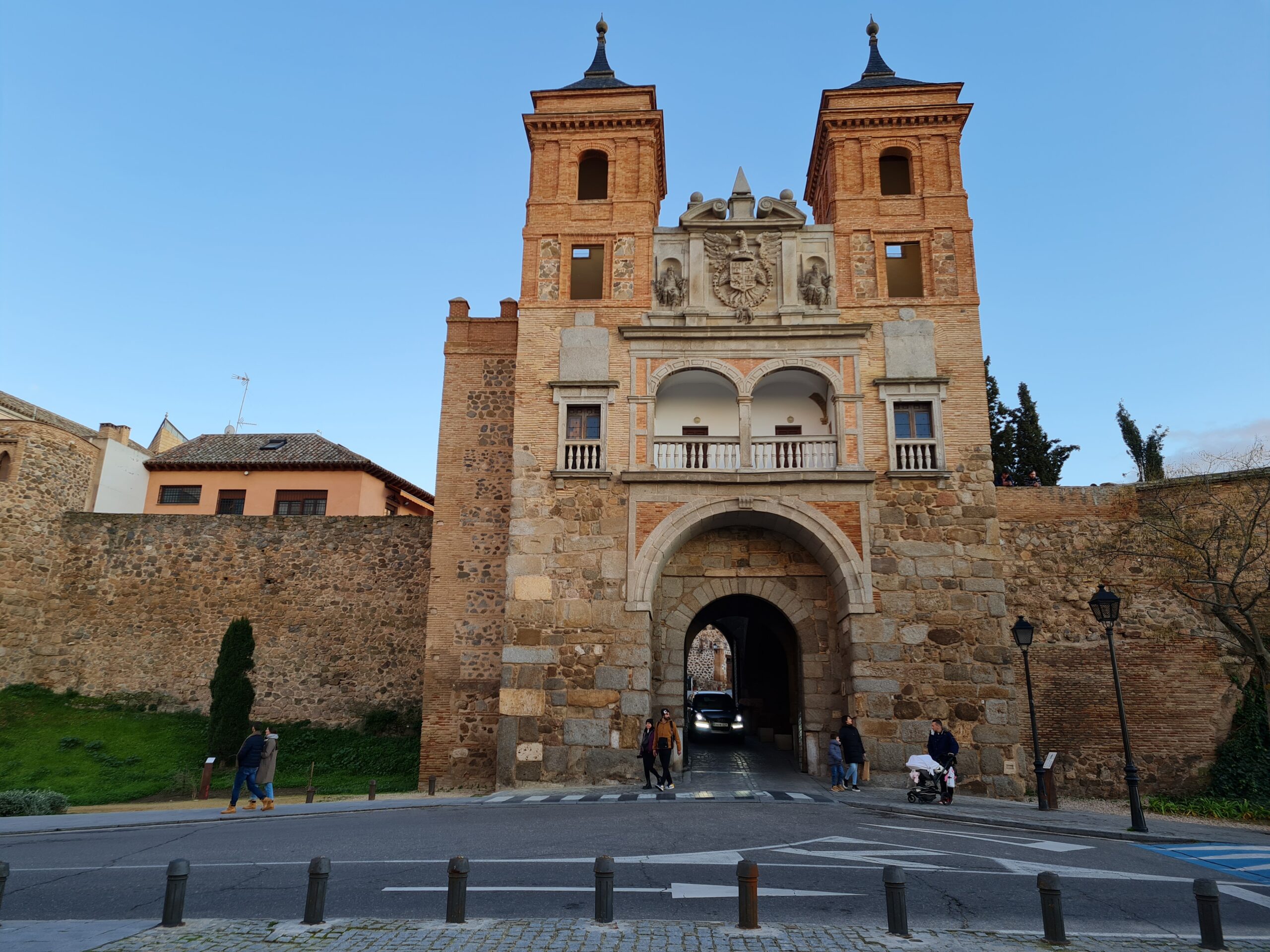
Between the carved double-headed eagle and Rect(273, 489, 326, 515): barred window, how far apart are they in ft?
55.0

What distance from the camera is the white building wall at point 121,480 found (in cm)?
2536

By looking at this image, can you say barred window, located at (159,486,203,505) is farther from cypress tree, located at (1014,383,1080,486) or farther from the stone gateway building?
cypress tree, located at (1014,383,1080,486)

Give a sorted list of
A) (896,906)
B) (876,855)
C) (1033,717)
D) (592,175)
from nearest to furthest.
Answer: (896,906), (876,855), (1033,717), (592,175)

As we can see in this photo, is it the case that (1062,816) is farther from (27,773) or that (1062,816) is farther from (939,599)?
(27,773)

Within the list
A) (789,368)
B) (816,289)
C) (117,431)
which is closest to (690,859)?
(789,368)

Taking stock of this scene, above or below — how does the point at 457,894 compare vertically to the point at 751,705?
below

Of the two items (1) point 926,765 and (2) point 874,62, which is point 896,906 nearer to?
(1) point 926,765

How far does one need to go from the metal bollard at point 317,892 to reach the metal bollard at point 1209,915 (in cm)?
604

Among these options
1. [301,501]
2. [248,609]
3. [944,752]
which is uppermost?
[301,501]

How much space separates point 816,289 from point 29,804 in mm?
17111

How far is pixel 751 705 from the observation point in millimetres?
24109

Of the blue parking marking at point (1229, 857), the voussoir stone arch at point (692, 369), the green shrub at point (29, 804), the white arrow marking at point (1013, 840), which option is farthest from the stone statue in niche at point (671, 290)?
the green shrub at point (29, 804)

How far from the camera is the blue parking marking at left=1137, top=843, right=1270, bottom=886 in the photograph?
Result: 8258mm

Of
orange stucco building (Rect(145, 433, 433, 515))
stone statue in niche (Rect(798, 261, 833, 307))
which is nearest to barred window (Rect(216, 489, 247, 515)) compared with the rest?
orange stucco building (Rect(145, 433, 433, 515))
